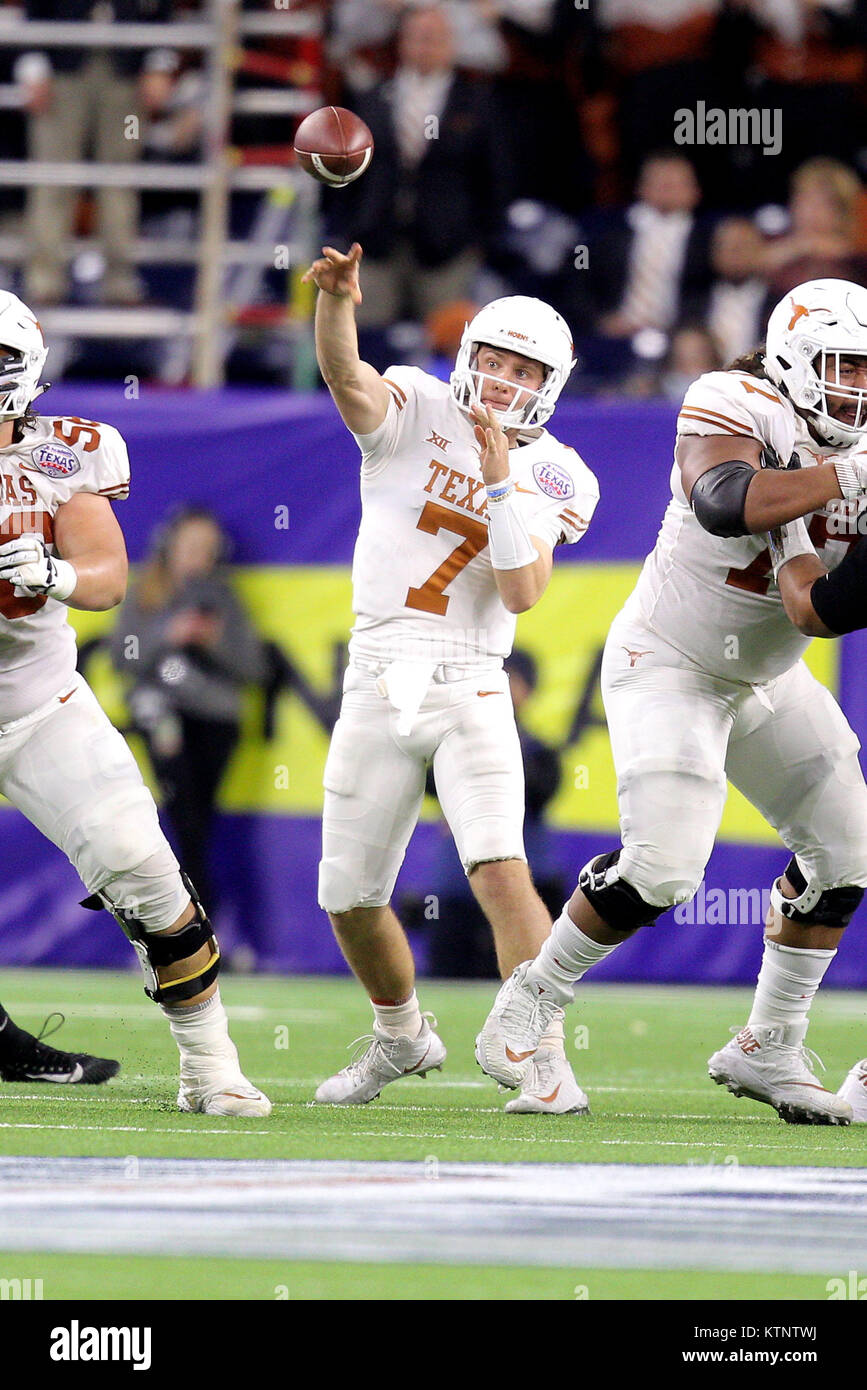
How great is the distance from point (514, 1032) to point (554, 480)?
1.44 m

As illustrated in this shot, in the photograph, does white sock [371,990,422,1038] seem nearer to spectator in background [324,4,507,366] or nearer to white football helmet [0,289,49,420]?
white football helmet [0,289,49,420]

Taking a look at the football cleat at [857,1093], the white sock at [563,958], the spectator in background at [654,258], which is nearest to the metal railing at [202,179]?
the spectator in background at [654,258]

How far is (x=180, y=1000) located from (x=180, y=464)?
4.89 m

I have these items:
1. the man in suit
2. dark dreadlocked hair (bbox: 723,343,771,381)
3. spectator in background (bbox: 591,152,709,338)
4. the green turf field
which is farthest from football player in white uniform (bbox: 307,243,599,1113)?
the man in suit

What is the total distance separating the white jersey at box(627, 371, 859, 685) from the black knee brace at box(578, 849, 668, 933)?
580mm

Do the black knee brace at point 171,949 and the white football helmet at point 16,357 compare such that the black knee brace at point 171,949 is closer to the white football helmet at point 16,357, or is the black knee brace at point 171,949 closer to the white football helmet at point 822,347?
the white football helmet at point 16,357

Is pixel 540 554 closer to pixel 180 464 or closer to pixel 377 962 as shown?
pixel 377 962

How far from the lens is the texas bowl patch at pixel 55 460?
198 inches

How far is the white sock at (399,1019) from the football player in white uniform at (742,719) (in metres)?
0.43

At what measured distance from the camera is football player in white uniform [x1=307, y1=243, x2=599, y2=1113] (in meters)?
5.37

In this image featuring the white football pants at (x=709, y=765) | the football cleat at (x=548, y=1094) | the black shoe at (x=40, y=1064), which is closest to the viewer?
the white football pants at (x=709, y=765)

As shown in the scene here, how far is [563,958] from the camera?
520 cm

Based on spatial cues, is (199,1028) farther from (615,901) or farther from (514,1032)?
(615,901)
